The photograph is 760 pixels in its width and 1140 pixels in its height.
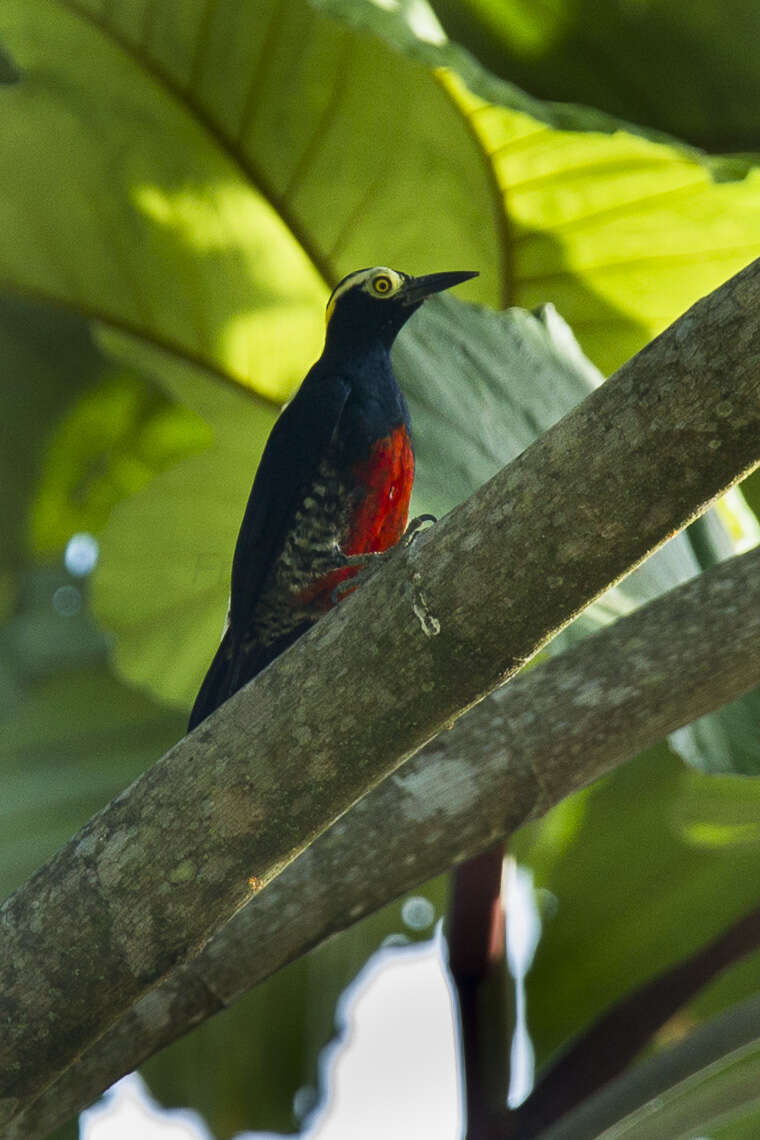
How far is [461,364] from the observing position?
1.96m

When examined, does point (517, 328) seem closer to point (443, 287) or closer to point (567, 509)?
point (443, 287)

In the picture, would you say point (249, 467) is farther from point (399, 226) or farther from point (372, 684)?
point (372, 684)

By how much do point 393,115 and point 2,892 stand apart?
186cm

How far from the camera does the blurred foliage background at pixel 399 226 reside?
1.98m

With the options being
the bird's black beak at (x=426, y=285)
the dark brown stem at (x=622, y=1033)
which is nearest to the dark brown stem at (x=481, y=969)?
the dark brown stem at (x=622, y=1033)

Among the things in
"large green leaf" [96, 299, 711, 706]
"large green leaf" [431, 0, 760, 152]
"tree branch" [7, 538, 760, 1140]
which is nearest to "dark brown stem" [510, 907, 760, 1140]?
"tree branch" [7, 538, 760, 1140]

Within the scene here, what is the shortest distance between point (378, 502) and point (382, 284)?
42 cm

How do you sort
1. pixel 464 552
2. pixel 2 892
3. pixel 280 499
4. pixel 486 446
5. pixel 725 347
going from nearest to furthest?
pixel 725 347, pixel 464 552, pixel 486 446, pixel 280 499, pixel 2 892

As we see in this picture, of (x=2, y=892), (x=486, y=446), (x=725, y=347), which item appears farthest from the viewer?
(x=2, y=892)

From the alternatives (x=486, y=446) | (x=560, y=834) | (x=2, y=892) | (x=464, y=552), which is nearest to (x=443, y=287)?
(x=486, y=446)

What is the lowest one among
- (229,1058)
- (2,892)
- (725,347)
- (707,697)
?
(229,1058)

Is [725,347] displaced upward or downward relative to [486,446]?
upward

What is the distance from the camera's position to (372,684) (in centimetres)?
A: 123

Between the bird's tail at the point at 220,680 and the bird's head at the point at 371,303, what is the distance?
22.4 inches
